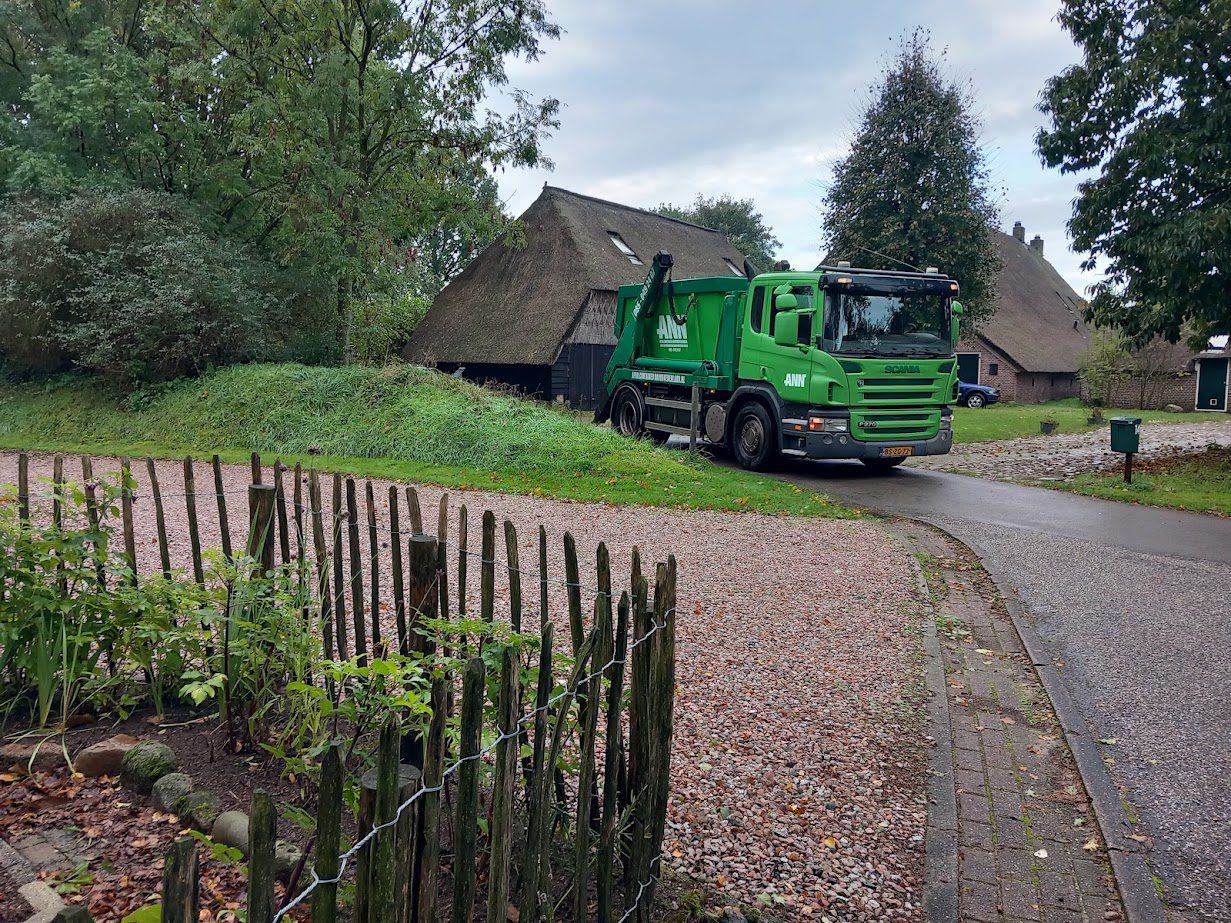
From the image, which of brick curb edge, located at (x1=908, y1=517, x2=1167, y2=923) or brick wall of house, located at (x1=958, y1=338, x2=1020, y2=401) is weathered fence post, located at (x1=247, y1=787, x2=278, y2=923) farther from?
brick wall of house, located at (x1=958, y1=338, x2=1020, y2=401)

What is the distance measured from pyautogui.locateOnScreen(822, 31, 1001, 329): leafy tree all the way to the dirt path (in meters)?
7.67

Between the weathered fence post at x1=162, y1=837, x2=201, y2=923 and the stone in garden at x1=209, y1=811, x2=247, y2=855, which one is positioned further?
the stone in garden at x1=209, y1=811, x2=247, y2=855

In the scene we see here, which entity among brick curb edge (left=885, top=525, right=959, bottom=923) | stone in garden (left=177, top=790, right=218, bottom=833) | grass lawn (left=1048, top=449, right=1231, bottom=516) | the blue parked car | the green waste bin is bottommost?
brick curb edge (left=885, top=525, right=959, bottom=923)

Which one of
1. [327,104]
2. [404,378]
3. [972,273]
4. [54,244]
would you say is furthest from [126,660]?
[972,273]

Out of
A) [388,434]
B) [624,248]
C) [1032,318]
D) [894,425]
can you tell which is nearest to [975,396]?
[1032,318]

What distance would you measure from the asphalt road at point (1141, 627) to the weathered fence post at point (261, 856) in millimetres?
3229

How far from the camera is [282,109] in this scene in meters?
20.7

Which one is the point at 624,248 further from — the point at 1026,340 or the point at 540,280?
the point at 1026,340

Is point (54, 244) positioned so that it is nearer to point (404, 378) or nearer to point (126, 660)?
point (404, 378)

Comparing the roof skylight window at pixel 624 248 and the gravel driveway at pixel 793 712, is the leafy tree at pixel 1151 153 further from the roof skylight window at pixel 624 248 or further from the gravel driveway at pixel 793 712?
the roof skylight window at pixel 624 248

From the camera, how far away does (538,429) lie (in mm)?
14578

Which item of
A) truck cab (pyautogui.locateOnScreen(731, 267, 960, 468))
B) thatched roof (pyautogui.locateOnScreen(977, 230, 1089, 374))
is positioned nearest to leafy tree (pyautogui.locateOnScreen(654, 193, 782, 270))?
thatched roof (pyautogui.locateOnScreen(977, 230, 1089, 374))

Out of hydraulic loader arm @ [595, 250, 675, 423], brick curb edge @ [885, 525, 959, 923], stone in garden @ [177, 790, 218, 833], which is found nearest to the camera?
stone in garden @ [177, 790, 218, 833]

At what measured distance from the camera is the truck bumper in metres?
13.2
